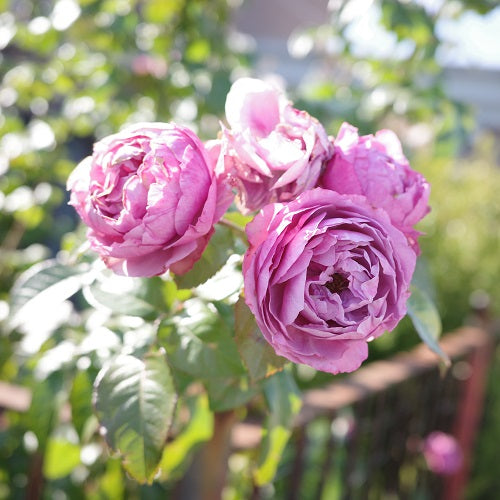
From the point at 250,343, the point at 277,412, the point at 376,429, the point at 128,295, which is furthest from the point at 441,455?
the point at 250,343

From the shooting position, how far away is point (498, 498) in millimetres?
3514

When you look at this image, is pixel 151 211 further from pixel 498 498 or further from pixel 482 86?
pixel 482 86

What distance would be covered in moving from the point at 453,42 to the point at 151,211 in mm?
1774

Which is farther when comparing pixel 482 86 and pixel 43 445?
pixel 482 86

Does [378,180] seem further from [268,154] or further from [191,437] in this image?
[191,437]

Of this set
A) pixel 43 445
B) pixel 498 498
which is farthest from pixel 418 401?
pixel 43 445

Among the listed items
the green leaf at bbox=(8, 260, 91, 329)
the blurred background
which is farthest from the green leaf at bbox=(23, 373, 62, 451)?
the green leaf at bbox=(8, 260, 91, 329)

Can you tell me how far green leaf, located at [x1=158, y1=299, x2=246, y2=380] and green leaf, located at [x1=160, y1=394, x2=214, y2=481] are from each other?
1.23 feet

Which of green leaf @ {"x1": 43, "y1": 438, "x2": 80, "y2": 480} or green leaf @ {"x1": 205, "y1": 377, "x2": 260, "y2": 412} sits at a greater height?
green leaf @ {"x1": 205, "y1": 377, "x2": 260, "y2": 412}

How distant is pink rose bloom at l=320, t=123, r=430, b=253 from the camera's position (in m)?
0.75

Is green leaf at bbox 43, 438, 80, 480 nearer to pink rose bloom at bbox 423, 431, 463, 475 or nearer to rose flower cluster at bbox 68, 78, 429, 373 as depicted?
rose flower cluster at bbox 68, 78, 429, 373

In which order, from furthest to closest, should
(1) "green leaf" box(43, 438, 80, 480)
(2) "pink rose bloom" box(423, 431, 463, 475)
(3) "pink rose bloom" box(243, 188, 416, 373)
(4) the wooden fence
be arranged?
(2) "pink rose bloom" box(423, 431, 463, 475)
(4) the wooden fence
(1) "green leaf" box(43, 438, 80, 480)
(3) "pink rose bloom" box(243, 188, 416, 373)

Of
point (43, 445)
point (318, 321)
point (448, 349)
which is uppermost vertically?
point (318, 321)

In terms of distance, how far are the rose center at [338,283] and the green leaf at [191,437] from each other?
579mm
